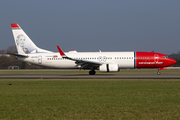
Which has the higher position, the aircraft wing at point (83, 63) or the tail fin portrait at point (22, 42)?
the tail fin portrait at point (22, 42)

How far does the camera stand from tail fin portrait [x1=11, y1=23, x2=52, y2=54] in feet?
135

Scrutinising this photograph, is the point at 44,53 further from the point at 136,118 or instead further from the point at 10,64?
the point at 10,64

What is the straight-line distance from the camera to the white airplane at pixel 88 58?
36.3m

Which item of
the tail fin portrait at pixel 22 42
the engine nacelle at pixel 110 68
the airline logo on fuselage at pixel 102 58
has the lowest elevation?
the engine nacelle at pixel 110 68

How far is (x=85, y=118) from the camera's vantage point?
8609 mm

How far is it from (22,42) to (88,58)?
12231 mm

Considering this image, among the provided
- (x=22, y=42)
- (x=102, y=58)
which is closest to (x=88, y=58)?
(x=102, y=58)

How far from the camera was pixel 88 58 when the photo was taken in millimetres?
38312

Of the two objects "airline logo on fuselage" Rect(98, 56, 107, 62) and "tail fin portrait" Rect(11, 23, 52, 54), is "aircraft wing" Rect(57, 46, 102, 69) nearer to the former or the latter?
"airline logo on fuselage" Rect(98, 56, 107, 62)

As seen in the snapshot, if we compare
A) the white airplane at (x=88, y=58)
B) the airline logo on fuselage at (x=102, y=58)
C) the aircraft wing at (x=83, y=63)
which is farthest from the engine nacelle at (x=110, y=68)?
the airline logo on fuselage at (x=102, y=58)

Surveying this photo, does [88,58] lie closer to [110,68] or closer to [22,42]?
[110,68]

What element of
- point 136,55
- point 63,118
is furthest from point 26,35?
point 63,118

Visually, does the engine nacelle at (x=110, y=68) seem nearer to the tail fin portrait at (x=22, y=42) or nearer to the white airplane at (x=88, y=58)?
the white airplane at (x=88, y=58)

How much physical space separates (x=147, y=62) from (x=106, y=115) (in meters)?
28.6
